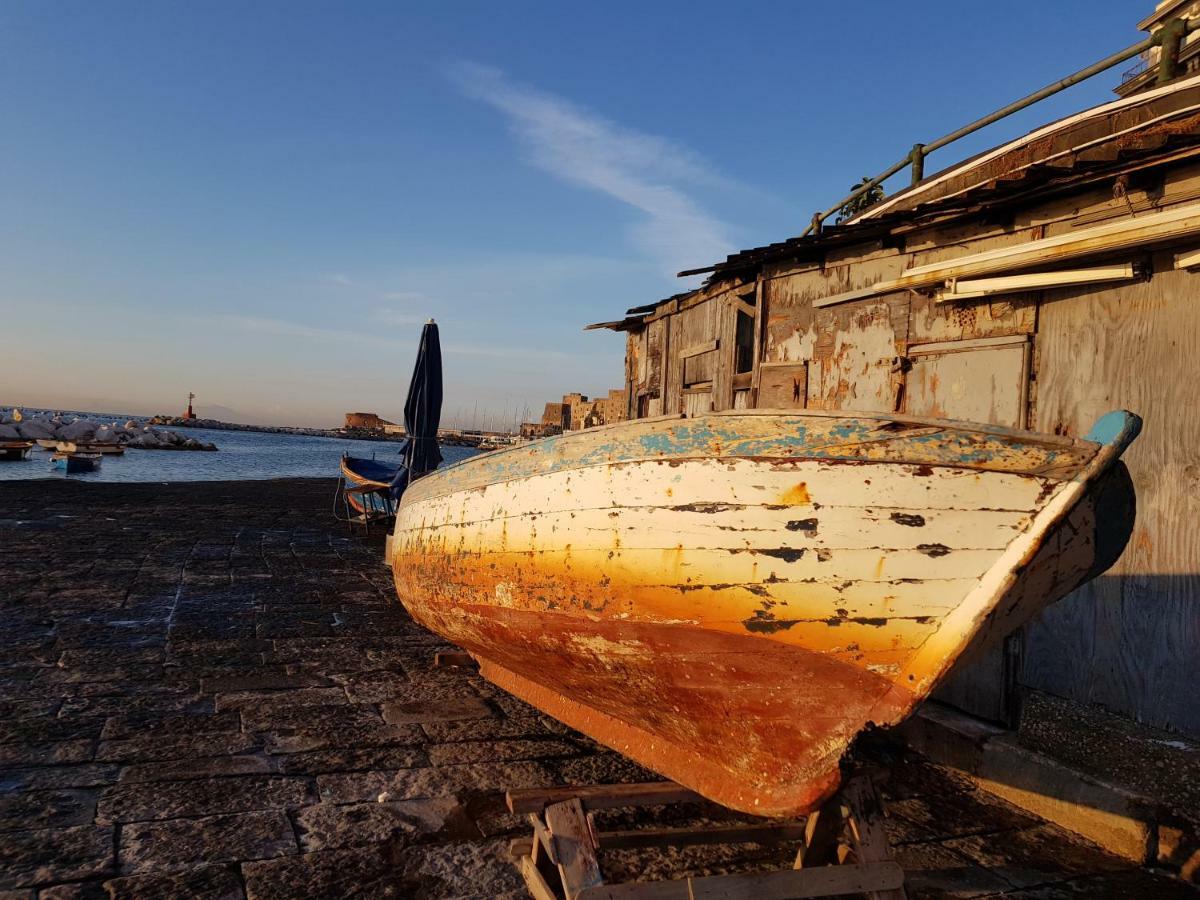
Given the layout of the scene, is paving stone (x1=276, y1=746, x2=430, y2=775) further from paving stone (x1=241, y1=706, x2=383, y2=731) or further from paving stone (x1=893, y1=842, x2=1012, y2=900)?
paving stone (x1=893, y1=842, x2=1012, y2=900)

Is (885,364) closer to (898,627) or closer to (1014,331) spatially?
(1014,331)

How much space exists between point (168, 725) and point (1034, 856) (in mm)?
4691

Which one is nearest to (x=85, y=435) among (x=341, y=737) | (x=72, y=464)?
(x=72, y=464)

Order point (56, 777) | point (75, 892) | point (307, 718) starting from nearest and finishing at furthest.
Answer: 1. point (75, 892)
2. point (56, 777)
3. point (307, 718)

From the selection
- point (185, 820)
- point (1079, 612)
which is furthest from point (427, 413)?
point (1079, 612)

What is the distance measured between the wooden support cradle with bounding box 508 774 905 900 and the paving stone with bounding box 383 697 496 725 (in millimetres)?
1822

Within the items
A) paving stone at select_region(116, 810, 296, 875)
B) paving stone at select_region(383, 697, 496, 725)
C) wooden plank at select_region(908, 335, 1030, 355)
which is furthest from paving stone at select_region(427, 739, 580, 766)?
wooden plank at select_region(908, 335, 1030, 355)

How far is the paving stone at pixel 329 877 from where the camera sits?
2639 millimetres

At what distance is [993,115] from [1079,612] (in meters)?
4.54

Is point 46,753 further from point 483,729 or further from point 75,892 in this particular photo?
point 483,729

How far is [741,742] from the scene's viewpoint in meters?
2.83

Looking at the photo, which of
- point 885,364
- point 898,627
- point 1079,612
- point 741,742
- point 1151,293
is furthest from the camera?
point 885,364

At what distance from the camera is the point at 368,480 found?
13.2m

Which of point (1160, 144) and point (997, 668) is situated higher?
point (1160, 144)
